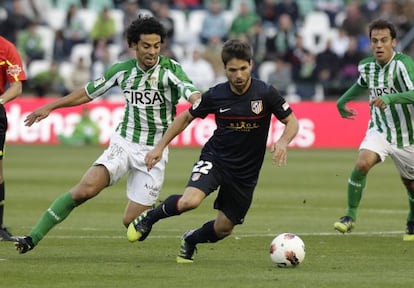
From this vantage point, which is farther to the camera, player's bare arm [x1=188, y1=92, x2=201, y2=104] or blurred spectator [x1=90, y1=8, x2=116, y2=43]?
blurred spectator [x1=90, y1=8, x2=116, y2=43]

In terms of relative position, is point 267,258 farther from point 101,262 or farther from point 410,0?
point 410,0

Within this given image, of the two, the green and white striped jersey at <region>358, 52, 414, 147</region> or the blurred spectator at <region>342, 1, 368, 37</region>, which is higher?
the green and white striped jersey at <region>358, 52, 414, 147</region>

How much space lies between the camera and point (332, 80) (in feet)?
109

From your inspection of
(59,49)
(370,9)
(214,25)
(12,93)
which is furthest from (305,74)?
(12,93)

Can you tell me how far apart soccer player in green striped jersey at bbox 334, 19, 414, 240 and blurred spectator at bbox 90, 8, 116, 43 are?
68.5ft

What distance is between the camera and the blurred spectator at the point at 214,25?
34344 millimetres

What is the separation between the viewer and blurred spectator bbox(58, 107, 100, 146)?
102 feet

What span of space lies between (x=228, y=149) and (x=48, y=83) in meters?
22.4

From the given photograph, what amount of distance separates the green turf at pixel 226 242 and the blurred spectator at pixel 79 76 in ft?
29.6

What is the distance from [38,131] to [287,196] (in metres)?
13.6

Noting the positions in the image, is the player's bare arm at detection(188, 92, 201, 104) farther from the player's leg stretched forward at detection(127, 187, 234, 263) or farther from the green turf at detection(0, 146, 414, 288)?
the green turf at detection(0, 146, 414, 288)

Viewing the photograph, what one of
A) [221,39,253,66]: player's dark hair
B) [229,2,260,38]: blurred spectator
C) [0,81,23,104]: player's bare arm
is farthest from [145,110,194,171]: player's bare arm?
[229,2,260,38]: blurred spectator

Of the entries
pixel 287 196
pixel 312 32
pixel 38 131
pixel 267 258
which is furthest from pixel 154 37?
pixel 312 32

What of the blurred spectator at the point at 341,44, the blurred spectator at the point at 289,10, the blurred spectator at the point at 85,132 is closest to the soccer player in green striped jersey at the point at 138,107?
the blurred spectator at the point at 85,132
